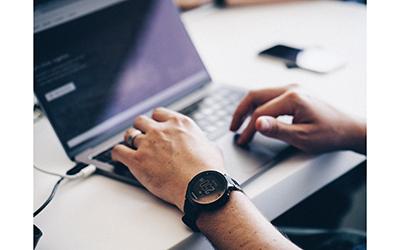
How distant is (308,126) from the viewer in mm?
818

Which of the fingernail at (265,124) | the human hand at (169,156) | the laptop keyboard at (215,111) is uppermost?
the human hand at (169,156)

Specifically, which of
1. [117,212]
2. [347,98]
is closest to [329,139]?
[347,98]

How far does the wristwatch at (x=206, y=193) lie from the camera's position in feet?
2.22

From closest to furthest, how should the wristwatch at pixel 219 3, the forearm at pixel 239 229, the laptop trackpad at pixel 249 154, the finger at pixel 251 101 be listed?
the forearm at pixel 239 229, the laptop trackpad at pixel 249 154, the finger at pixel 251 101, the wristwatch at pixel 219 3

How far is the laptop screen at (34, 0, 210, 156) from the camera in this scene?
85cm

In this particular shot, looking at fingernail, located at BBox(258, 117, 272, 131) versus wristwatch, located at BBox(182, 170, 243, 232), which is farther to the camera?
fingernail, located at BBox(258, 117, 272, 131)

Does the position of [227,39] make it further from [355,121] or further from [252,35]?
[355,121]

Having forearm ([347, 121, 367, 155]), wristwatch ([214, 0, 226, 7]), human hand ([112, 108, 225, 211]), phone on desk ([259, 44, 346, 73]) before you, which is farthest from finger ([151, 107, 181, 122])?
wristwatch ([214, 0, 226, 7])

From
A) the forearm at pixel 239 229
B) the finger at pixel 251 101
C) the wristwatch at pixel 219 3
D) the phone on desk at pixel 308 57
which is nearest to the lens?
the forearm at pixel 239 229

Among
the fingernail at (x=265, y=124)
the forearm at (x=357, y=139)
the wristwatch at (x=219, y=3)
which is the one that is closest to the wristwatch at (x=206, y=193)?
the fingernail at (x=265, y=124)

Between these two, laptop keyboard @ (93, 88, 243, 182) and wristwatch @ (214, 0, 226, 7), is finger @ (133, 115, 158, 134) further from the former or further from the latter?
wristwatch @ (214, 0, 226, 7)

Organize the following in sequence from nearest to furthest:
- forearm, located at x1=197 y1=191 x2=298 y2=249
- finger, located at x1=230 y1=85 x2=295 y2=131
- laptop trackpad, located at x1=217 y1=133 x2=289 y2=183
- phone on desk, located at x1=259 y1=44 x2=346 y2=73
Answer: forearm, located at x1=197 y1=191 x2=298 y2=249 → laptop trackpad, located at x1=217 y1=133 x2=289 y2=183 → finger, located at x1=230 y1=85 x2=295 y2=131 → phone on desk, located at x1=259 y1=44 x2=346 y2=73

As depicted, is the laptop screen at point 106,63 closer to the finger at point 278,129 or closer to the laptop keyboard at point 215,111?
the laptop keyboard at point 215,111

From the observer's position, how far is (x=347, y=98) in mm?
977
